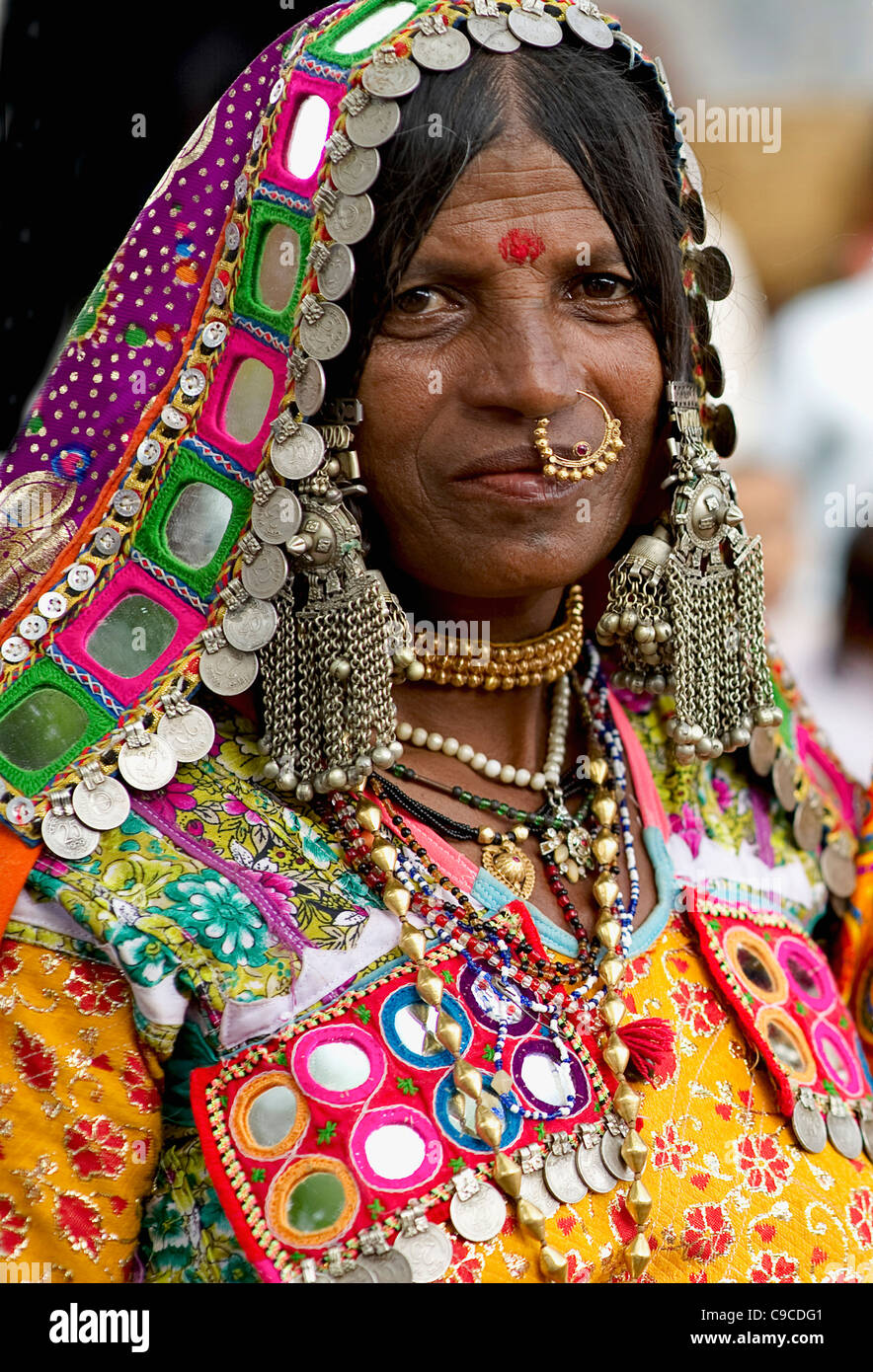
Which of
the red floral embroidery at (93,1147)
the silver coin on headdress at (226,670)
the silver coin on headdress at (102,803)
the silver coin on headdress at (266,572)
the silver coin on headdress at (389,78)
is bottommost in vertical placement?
the red floral embroidery at (93,1147)

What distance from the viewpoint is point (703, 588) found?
1.93 meters

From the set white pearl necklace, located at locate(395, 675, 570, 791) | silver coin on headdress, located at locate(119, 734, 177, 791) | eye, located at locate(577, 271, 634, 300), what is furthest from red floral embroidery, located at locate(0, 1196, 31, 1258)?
eye, located at locate(577, 271, 634, 300)

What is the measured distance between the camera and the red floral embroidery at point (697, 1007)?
1930 millimetres

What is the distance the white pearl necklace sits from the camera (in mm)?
1917

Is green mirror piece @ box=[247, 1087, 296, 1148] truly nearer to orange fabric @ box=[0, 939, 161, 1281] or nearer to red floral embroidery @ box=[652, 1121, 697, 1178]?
orange fabric @ box=[0, 939, 161, 1281]

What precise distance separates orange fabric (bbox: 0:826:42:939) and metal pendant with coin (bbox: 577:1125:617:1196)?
0.71 m

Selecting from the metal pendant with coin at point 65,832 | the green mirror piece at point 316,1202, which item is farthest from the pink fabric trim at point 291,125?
the green mirror piece at point 316,1202

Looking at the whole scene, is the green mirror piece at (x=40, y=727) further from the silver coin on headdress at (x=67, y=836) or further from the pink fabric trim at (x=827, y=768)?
the pink fabric trim at (x=827, y=768)

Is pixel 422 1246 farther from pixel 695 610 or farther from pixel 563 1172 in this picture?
pixel 695 610

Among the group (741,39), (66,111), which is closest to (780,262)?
(741,39)

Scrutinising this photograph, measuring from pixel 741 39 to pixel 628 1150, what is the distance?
12.6 feet

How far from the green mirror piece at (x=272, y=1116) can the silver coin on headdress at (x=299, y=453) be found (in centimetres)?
69

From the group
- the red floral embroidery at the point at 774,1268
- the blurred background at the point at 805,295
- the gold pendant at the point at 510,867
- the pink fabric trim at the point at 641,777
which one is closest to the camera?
the red floral embroidery at the point at 774,1268
